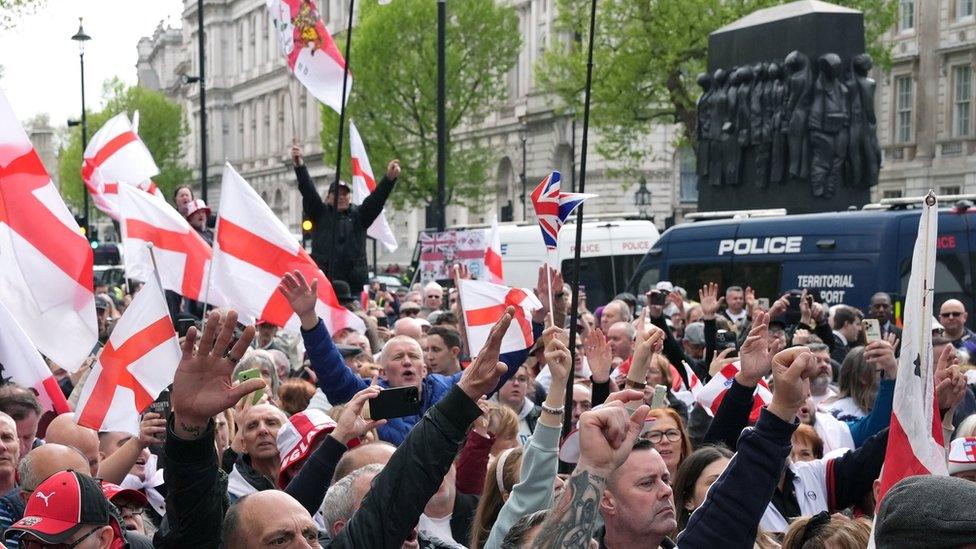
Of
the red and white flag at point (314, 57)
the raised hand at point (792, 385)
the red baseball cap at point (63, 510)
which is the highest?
the red and white flag at point (314, 57)

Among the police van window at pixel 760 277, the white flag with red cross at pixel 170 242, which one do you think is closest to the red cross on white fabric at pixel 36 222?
the white flag with red cross at pixel 170 242

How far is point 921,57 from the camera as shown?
4056 cm

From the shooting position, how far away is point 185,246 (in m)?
10.2

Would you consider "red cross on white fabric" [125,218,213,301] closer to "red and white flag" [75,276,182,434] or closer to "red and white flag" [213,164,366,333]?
"red and white flag" [213,164,366,333]

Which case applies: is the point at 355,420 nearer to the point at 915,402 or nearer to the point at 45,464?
the point at 45,464

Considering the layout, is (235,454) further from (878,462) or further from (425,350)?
(878,462)

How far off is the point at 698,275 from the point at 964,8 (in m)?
23.3

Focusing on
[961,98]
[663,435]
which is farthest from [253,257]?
[961,98]

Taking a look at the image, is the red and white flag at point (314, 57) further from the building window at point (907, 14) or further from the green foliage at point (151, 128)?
the green foliage at point (151, 128)

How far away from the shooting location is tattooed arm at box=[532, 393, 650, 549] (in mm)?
3311

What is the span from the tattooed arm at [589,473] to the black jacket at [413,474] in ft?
1.41

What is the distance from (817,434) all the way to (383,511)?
10.2ft

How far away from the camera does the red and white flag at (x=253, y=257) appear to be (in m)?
8.83

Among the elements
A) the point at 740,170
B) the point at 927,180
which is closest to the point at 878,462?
the point at 740,170
